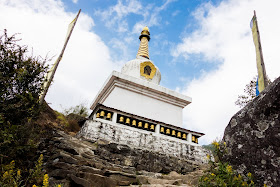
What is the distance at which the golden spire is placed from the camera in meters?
19.1

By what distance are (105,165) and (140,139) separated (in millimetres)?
3947

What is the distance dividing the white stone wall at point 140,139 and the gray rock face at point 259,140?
5.72 meters

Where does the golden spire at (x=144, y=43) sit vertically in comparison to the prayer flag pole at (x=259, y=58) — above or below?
above

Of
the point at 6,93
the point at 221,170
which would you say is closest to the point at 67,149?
the point at 6,93

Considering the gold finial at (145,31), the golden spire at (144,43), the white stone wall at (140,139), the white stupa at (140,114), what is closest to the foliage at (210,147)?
the white stone wall at (140,139)

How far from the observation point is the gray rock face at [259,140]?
2939 mm

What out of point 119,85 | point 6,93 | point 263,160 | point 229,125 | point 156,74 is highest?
point 156,74

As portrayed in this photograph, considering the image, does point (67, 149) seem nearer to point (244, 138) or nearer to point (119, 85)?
point (244, 138)

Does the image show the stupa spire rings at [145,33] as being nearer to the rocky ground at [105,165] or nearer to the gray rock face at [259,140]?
the rocky ground at [105,165]

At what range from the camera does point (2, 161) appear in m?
4.45

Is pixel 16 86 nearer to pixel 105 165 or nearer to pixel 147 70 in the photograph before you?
pixel 105 165

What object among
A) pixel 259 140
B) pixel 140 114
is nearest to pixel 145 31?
pixel 140 114

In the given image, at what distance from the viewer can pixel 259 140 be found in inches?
124

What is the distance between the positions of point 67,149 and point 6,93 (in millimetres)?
2448
